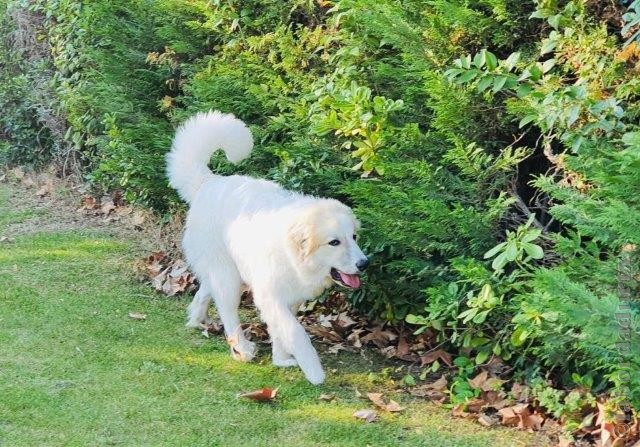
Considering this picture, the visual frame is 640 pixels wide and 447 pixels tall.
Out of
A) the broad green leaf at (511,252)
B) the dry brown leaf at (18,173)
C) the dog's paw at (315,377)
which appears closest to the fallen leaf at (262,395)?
the dog's paw at (315,377)

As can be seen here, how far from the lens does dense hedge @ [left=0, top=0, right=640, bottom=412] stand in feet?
11.9

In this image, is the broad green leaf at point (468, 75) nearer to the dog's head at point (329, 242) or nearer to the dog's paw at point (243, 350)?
the dog's head at point (329, 242)

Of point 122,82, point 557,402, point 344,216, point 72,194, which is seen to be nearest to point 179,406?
point 344,216

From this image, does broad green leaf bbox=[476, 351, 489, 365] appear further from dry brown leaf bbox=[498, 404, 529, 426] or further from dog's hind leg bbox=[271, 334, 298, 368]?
dog's hind leg bbox=[271, 334, 298, 368]

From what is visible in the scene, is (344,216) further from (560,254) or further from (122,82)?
(122,82)

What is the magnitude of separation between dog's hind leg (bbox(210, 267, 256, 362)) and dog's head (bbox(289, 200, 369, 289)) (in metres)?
0.72

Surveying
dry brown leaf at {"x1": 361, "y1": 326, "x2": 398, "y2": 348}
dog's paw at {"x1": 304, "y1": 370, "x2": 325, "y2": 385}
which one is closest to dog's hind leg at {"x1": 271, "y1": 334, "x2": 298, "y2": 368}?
dog's paw at {"x1": 304, "y1": 370, "x2": 325, "y2": 385}

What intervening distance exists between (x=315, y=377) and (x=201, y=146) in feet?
5.83

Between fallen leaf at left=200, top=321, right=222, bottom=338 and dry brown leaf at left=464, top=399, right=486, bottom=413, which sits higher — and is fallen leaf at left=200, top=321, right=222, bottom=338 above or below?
below

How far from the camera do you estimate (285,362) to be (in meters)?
4.86

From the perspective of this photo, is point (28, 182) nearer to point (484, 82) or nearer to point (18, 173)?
point (18, 173)

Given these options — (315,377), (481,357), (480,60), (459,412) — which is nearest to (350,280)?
(315,377)

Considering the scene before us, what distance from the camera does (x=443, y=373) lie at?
477 centimetres

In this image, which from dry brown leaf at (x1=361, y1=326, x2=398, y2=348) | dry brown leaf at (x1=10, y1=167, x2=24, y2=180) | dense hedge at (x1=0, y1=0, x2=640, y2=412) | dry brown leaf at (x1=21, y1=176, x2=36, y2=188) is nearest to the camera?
dense hedge at (x1=0, y1=0, x2=640, y2=412)
